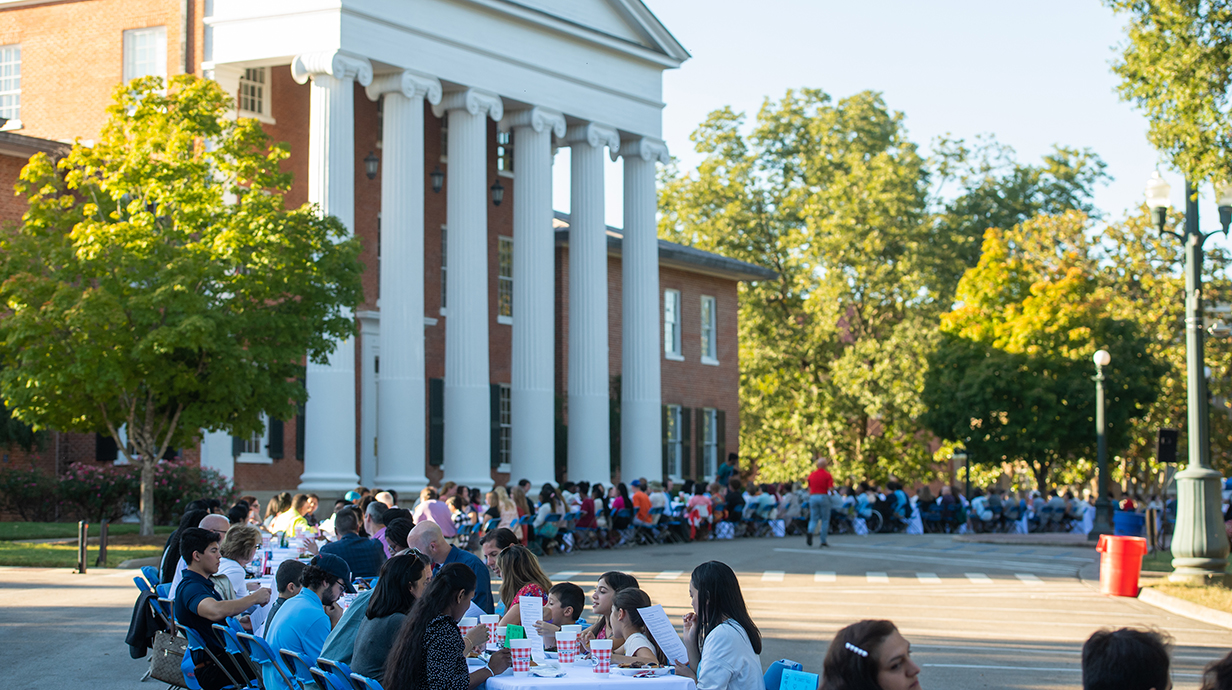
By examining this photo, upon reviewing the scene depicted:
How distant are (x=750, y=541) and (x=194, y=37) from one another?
56.9 feet

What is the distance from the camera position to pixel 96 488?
94.3ft

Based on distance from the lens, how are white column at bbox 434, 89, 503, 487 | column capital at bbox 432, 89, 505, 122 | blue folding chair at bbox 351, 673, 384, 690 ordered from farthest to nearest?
Answer: 1. column capital at bbox 432, 89, 505, 122
2. white column at bbox 434, 89, 503, 487
3. blue folding chair at bbox 351, 673, 384, 690

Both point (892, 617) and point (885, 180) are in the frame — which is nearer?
point (892, 617)

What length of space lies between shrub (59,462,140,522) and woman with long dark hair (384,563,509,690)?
934 inches

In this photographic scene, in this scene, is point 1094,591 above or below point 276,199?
below

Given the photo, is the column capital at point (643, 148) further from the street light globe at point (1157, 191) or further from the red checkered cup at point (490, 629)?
the red checkered cup at point (490, 629)

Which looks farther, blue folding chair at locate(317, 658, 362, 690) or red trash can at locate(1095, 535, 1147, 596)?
red trash can at locate(1095, 535, 1147, 596)

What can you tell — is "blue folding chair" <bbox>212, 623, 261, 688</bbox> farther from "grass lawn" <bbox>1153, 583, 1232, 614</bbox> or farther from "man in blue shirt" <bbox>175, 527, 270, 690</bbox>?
"grass lawn" <bbox>1153, 583, 1232, 614</bbox>

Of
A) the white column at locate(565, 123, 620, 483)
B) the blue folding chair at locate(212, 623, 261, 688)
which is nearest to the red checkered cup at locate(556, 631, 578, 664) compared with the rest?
the blue folding chair at locate(212, 623, 261, 688)

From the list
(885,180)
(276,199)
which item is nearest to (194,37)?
(276,199)

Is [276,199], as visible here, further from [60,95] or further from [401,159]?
[60,95]

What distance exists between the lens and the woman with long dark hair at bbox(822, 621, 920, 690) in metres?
4.65

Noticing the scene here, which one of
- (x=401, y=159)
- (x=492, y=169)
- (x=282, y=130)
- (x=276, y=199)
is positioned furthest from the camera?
(x=492, y=169)

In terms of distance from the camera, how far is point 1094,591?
812 inches
